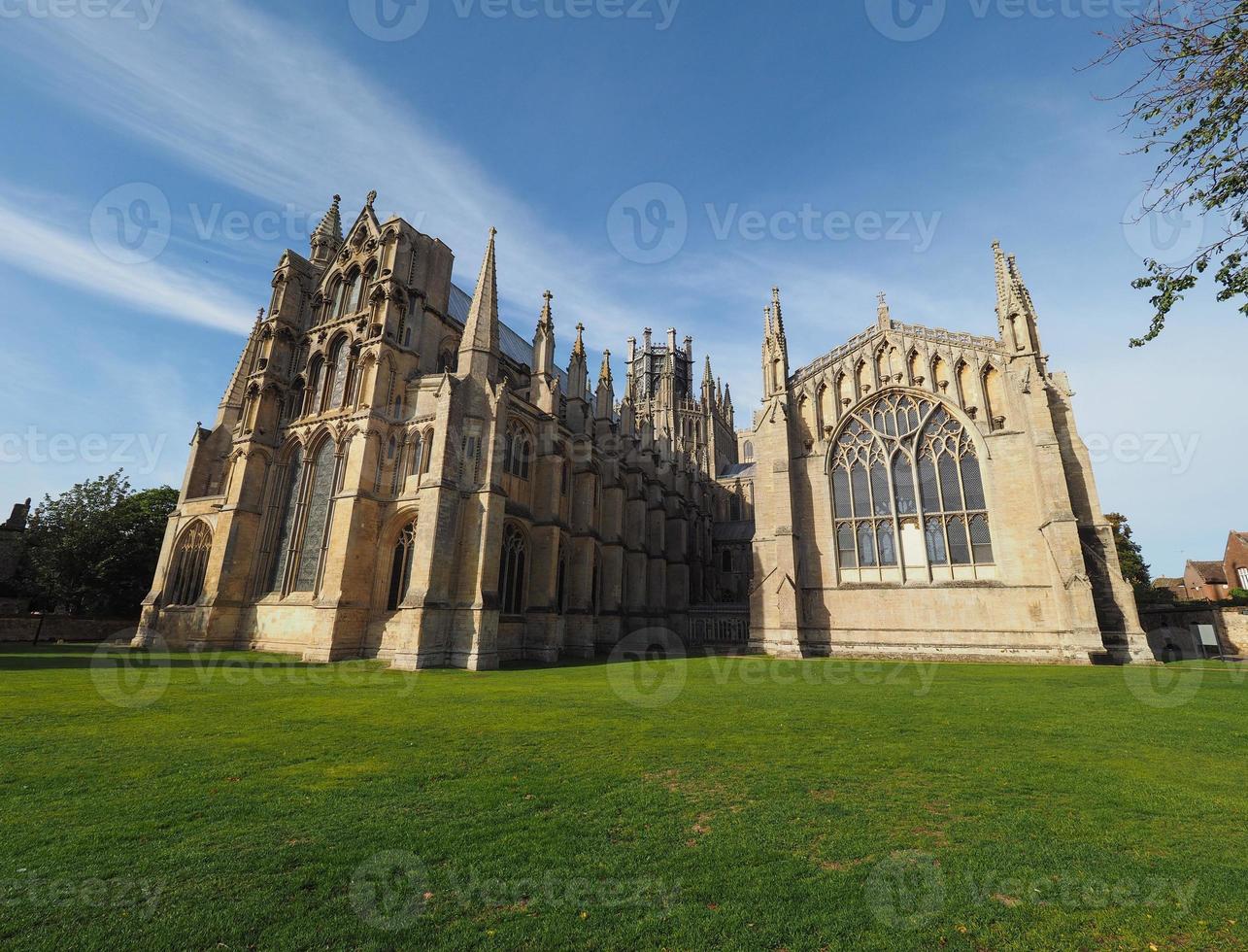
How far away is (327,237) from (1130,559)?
187 ft

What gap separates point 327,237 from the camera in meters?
32.6

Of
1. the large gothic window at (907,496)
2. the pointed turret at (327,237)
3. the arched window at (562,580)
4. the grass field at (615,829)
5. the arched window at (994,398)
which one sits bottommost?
the grass field at (615,829)

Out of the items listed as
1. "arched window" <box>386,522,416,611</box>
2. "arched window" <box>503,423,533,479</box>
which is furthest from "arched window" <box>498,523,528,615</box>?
"arched window" <box>386,522,416,611</box>

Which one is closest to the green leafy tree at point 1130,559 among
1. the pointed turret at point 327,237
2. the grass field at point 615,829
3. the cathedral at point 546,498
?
the cathedral at point 546,498

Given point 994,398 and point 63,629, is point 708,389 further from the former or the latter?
point 63,629

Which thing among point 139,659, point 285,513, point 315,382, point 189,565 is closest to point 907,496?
point 285,513

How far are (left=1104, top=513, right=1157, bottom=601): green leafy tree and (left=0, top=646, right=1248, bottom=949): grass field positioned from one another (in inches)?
1389

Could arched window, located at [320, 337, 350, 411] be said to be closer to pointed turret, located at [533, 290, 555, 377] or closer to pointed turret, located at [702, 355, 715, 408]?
pointed turret, located at [533, 290, 555, 377]

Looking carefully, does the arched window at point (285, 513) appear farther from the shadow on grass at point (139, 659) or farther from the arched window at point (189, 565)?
the arched window at point (189, 565)

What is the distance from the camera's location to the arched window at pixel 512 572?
24.2 meters

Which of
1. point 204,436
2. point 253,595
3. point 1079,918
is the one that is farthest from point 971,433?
point 204,436

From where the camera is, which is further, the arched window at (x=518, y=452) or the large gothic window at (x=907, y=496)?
the large gothic window at (x=907, y=496)

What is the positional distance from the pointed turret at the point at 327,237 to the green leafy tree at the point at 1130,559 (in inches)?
2114

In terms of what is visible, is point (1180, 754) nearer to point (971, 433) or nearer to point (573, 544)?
point (971, 433)
